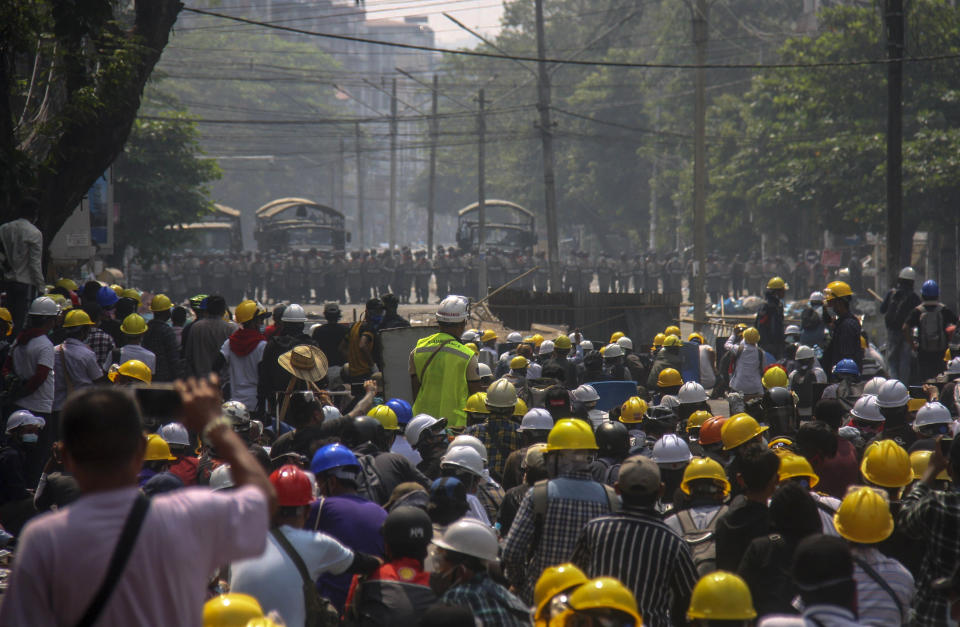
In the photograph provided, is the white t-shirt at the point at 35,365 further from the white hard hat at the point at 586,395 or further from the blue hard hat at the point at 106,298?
the white hard hat at the point at 586,395

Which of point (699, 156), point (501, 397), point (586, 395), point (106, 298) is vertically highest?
point (699, 156)

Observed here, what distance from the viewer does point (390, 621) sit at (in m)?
4.39

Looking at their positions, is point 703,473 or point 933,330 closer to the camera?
point 703,473

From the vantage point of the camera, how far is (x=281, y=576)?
4.34 meters

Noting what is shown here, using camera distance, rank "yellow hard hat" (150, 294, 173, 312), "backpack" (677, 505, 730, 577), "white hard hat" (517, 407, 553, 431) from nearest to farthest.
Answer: "backpack" (677, 505, 730, 577), "white hard hat" (517, 407, 553, 431), "yellow hard hat" (150, 294, 173, 312)

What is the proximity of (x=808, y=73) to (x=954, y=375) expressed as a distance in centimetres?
2247

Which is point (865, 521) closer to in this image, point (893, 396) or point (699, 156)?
point (893, 396)

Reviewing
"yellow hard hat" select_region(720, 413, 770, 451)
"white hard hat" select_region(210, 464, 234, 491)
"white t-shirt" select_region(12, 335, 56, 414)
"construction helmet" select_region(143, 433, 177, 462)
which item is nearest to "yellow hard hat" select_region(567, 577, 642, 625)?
"white hard hat" select_region(210, 464, 234, 491)

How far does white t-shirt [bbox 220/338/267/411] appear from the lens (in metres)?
10.0

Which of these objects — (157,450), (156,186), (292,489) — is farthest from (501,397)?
(156,186)

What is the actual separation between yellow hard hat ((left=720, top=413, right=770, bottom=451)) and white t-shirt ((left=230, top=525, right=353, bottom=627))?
3162 millimetres

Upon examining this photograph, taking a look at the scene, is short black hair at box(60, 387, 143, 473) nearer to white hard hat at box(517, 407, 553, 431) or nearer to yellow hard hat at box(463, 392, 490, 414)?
white hard hat at box(517, 407, 553, 431)

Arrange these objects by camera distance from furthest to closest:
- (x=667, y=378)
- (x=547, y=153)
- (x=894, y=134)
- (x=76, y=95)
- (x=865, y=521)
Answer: (x=547, y=153) → (x=894, y=134) → (x=76, y=95) → (x=667, y=378) → (x=865, y=521)

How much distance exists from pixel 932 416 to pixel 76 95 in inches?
347
